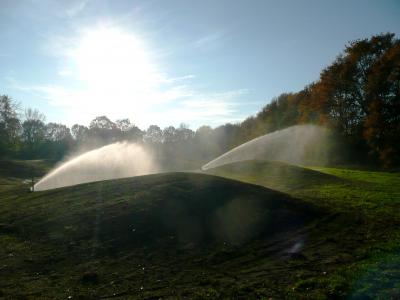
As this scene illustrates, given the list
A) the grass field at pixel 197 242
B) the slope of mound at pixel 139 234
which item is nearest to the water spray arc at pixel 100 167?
the grass field at pixel 197 242

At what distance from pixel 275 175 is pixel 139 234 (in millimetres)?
21799

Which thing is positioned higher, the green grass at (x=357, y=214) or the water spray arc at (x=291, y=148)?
the water spray arc at (x=291, y=148)

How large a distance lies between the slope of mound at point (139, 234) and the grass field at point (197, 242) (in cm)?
5

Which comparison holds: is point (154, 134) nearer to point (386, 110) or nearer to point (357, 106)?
point (357, 106)

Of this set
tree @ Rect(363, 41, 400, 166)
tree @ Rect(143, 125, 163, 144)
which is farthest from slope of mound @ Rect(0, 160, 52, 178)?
tree @ Rect(143, 125, 163, 144)

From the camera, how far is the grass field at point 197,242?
1129 centimetres

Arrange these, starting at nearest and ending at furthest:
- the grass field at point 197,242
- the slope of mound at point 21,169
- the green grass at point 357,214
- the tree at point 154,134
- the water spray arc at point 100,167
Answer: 1. the green grass at point 357,214
2. the grass field at point 197,242
3. the water spray arc at point 100,167
4. the slope of mound at point 21,169
5. the tree at point 154,134

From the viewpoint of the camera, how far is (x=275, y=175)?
122 feet

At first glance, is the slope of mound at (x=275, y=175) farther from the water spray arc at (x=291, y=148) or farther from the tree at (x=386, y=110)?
the tree at (x=386, y=110)

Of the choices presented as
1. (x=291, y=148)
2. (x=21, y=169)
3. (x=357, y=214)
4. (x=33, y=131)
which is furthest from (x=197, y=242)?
(x=33, y=131)

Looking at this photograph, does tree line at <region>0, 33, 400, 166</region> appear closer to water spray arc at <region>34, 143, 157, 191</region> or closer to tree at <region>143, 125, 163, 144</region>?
water spray arc at <region>34, 143, 157, 191</region>

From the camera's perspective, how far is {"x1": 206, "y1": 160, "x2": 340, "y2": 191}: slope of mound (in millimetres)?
32844

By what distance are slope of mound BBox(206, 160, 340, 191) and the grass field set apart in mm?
4737

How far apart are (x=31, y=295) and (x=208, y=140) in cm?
14363
